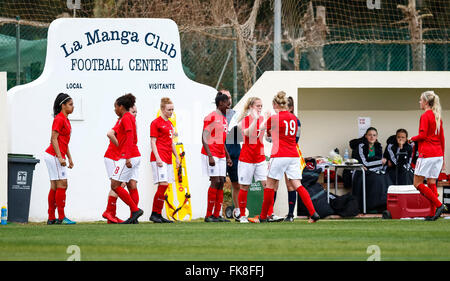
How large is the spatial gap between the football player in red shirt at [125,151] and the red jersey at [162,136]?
545 millimetres

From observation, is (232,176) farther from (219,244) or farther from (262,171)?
(219,244)

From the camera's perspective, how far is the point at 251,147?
13297 mm

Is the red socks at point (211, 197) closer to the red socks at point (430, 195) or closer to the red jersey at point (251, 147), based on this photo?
the red jersey at point (251, 147)

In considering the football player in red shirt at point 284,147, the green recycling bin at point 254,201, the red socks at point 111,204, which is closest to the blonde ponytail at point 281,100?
the football player in red shirt at point 284,147

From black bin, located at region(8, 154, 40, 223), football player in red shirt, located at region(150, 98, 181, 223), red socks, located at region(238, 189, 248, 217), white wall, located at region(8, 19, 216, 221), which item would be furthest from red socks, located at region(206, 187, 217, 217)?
black bin, located at region(8, 154, 40, 223)

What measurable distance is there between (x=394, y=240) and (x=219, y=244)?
1933 millimetres

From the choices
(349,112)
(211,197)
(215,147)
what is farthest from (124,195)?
(349,112)

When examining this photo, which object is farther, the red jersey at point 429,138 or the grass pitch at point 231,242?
the red jersey at point 429,138

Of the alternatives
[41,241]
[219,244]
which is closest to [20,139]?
[41,241]

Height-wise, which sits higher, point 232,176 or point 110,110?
point 110,110

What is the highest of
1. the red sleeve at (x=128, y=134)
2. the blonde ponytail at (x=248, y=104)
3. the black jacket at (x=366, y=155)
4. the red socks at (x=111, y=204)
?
the blonde ponytail at (x=248, y=104)

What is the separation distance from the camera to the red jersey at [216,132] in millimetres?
13438

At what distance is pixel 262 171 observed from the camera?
531 inches

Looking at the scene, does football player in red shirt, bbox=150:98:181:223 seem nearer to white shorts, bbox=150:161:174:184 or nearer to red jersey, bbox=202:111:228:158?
white shorts, bbox=150:161:174:184
